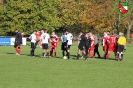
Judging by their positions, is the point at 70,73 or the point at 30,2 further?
the point at 30,2

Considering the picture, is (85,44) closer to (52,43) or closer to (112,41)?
(112,41)

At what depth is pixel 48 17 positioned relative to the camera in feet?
257

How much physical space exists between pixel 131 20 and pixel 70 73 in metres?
58.1

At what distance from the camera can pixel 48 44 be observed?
33.8m

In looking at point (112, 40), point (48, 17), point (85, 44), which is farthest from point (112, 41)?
point (48, 17)

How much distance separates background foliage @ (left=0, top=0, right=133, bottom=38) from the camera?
76.4m

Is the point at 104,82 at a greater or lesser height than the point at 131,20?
lesser

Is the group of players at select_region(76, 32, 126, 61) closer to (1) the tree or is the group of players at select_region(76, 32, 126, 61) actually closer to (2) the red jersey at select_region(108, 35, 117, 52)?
(2) the red jersey at select_region(108, 35, 117, 52)

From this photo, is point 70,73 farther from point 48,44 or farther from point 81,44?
point 48,44

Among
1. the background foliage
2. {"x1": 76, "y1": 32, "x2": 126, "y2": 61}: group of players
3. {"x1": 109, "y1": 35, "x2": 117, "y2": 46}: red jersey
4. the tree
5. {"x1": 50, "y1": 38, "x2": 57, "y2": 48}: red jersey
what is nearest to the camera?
{"x1": 76, "y1": 32, "x2": 126, "y2": 61}: group of players

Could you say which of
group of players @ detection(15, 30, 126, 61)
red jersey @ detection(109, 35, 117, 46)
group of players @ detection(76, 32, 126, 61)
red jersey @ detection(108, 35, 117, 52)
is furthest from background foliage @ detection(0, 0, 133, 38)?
red jersey @ detection(109, 35, 117, 46)

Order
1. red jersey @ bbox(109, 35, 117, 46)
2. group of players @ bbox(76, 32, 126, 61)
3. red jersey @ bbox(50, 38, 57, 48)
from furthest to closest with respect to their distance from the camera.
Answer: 1. red jersey @ bbox(50, 38, 57, 48)
2. red jersey @ bbox(109, 35, 117, 46)
3. group of players @ bbox(76, 32, 126, 61)

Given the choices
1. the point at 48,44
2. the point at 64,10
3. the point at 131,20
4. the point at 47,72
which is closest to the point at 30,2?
the point at 64,10

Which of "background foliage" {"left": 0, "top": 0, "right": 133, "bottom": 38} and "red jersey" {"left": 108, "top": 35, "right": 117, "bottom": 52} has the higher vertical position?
"background foliage" {"left": 0, "top": 0, "right": 133, "bottom": 38}
